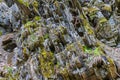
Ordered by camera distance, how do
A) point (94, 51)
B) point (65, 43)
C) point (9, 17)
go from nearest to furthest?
1. point (94, 51)
2. point (65, 43)
3. point (9, 17)

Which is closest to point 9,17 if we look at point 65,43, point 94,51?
point 65,43

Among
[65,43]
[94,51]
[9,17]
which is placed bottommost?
[94,51]

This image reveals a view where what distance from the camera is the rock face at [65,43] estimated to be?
32.7 feet

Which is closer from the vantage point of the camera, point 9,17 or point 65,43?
point 65,43

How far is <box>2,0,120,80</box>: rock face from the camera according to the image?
9957 millimetres

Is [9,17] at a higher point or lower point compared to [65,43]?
higher

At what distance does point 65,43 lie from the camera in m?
11.9

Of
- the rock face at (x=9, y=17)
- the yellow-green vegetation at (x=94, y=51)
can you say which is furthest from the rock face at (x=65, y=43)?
the rock face at (x=9, y=17)

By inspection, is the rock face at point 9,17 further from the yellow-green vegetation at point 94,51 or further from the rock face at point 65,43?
the yellow-green vegetation at point 94,51

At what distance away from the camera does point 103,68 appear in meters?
9.75

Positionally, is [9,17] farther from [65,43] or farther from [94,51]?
[94,51]

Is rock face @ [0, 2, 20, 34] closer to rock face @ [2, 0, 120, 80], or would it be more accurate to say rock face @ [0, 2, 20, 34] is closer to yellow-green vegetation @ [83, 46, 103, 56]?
rock face @ [2, 0, 120, 80]

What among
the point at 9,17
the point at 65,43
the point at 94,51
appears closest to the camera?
the point at 94,51

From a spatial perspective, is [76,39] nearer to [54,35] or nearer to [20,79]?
[54,35]
